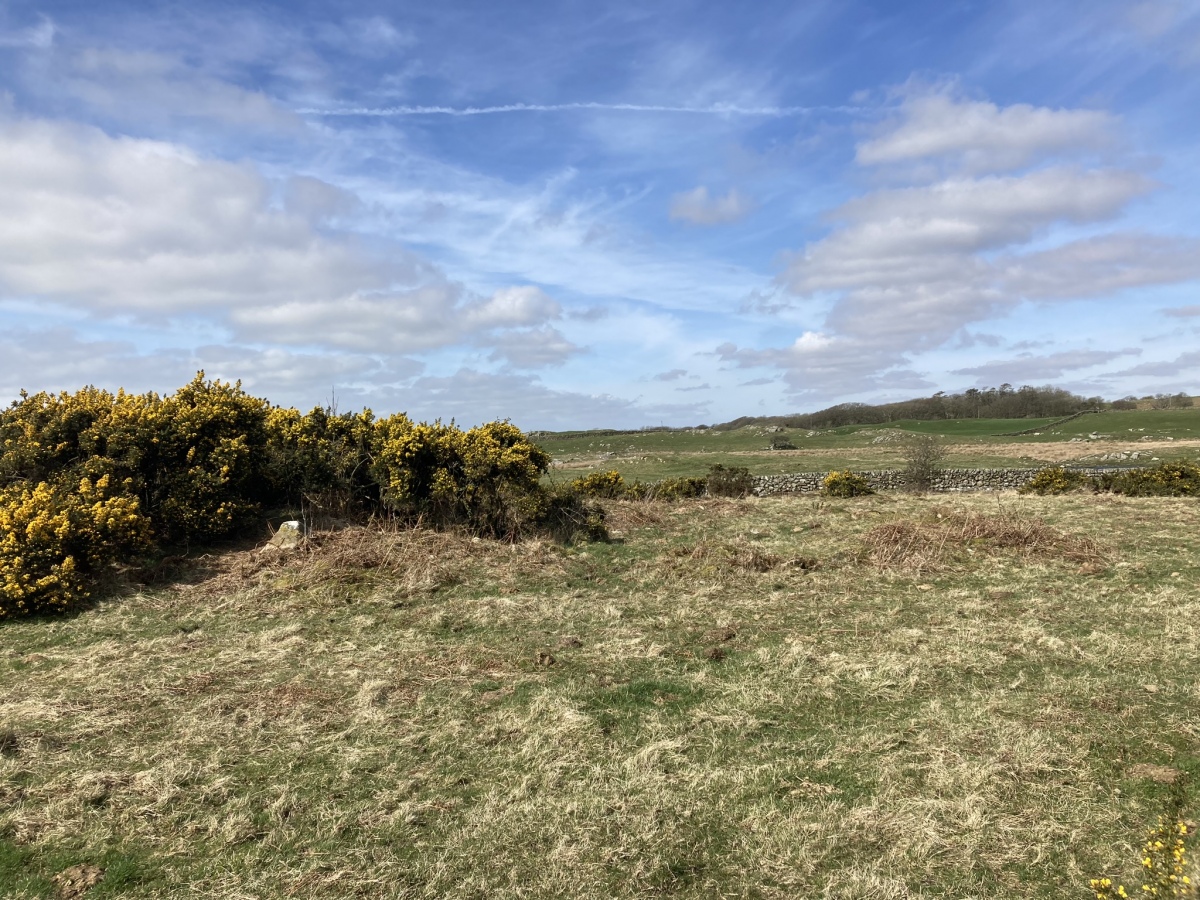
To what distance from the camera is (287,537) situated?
37.2ft

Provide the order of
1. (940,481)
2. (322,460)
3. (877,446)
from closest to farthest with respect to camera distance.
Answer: (322,460) < (940,481) < (877,446)

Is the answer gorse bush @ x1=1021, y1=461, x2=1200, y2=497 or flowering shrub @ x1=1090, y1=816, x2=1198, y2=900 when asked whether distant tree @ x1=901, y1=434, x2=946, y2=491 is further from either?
flowering shrub @ x1=1090, y1=816, x2=1198, y2=900

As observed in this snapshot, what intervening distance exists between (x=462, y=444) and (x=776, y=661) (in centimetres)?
804

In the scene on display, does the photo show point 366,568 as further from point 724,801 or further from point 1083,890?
point 1083,890

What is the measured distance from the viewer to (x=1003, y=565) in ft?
35.5

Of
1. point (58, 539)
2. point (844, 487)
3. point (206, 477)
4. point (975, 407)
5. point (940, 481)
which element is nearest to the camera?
point (58, 539)

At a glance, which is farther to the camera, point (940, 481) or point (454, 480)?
point (940, 481)

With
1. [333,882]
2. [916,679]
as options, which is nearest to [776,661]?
[916,679]

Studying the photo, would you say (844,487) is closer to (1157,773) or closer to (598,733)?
(1157,773)

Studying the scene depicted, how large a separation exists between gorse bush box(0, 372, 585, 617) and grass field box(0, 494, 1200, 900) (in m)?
1.09

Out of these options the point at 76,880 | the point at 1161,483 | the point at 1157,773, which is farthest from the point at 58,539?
the point at 1161,483

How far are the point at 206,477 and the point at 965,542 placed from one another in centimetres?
1256

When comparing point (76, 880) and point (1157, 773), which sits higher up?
point (76, 880)

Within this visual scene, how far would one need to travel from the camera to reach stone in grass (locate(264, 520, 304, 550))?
11.1 meters
